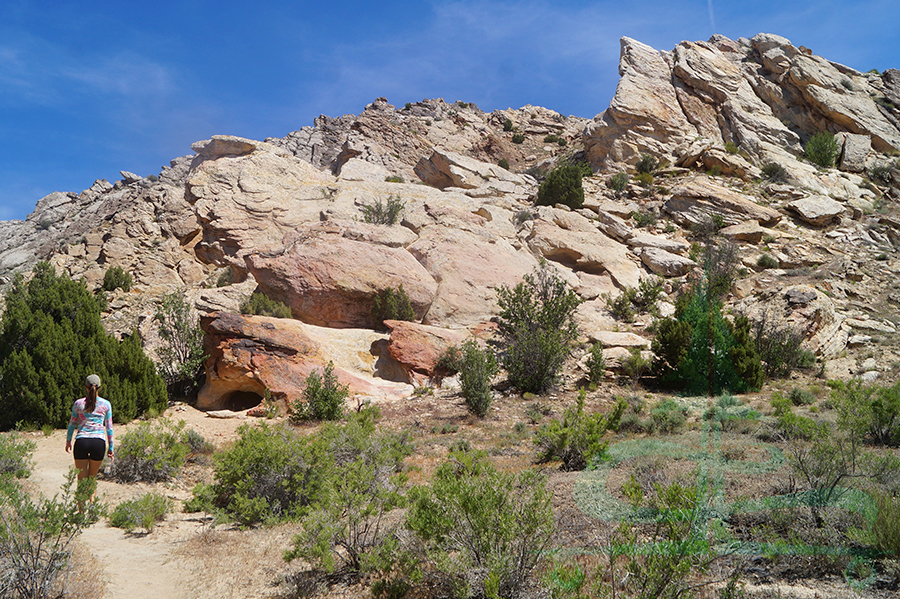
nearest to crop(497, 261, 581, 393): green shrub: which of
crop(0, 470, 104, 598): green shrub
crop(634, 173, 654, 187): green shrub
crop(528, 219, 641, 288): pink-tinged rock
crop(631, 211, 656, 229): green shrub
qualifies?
crop(528, 219, 641, 288): pink-tinged rock

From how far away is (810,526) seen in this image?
4027 mm

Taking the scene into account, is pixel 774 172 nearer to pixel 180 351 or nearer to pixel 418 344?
pixel 418 344

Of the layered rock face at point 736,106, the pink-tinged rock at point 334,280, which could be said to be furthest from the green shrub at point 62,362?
the layered rock face at point 736,106

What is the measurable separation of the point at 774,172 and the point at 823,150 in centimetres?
454

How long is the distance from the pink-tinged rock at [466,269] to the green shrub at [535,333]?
0.85 metres

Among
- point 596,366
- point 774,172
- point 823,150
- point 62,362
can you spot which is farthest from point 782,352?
point 823,150

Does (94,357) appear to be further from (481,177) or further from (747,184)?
(747,184)

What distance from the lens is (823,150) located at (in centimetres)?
2770

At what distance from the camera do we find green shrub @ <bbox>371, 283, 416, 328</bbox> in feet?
51.0

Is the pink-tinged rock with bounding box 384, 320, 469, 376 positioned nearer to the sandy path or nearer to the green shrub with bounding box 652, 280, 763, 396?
the green shrub with bounding box 652, 280, 763, 396

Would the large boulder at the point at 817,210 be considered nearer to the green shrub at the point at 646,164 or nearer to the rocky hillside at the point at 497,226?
the rocky hillside at the point at 497,226

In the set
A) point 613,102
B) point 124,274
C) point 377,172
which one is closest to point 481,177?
point 377,172

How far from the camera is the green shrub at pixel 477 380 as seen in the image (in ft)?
37.5

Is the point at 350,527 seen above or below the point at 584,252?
below
